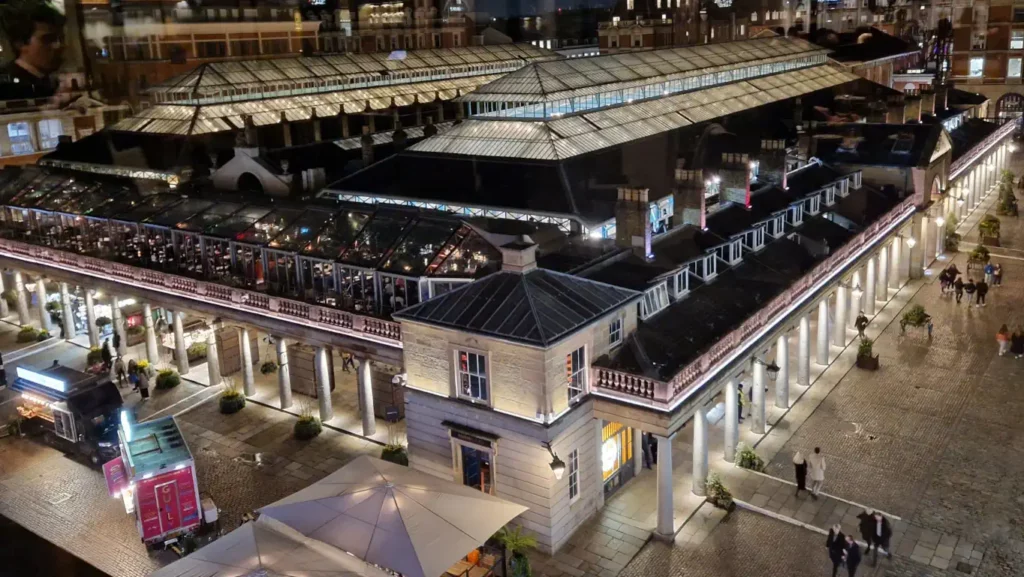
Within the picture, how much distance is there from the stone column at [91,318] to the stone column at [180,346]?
5502 mm

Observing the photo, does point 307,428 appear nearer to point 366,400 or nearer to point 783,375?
point 366,400

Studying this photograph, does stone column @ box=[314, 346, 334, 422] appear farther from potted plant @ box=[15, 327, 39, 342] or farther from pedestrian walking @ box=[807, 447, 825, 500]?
potted plant @ box=[15, 327, 39, 342]

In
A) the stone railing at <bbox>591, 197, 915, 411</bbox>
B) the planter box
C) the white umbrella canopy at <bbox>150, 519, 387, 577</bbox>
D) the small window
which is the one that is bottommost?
the planter box

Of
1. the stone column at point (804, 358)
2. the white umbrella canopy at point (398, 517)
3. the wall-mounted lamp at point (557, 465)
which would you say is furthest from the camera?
the stone column at point (804, 358)

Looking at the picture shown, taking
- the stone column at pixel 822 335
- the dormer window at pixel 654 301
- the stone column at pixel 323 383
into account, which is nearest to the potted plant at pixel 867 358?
the stone column at pixel 822 335

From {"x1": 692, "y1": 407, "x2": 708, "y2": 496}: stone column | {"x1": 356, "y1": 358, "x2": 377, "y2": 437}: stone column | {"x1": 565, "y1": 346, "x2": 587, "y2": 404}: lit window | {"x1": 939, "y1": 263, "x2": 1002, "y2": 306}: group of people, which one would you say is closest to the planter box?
{"x1": 939, "y1": 263, "x2": 1002, "y2": 306}: group of people

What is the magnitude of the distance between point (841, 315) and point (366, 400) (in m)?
23.3

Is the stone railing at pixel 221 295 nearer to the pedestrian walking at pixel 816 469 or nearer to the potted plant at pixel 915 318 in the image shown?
the pedestrian walking at pixel 816 469

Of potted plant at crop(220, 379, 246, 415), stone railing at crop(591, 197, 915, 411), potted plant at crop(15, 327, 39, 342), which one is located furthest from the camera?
potted plant at crop(15, 327, 39, 342)

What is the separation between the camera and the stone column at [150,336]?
1699 inches

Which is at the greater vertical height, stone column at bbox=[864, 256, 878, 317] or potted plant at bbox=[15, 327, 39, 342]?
stone column at bbox=[864, 256, 878, 317]

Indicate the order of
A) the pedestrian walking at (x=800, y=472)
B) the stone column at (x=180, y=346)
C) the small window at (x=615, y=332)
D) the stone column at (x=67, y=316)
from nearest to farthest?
the small window at (x=615, y=332) < the pedestrian walking at (x=800, y=472) < the stone column at (x=180, y=346) < the stone column at (x=67, y=316)

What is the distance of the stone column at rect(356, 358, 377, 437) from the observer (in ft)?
115

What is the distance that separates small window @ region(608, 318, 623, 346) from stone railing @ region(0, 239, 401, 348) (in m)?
8.13
